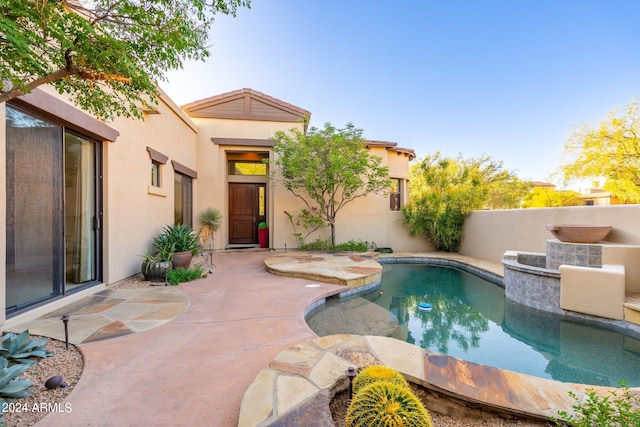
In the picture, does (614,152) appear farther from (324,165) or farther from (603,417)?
(603,417)

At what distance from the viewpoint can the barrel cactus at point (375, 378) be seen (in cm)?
176

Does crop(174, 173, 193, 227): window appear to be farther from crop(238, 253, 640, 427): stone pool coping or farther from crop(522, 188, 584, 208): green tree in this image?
crop(522, 188, 584, 208): green tree

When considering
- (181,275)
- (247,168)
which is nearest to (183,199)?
(247,168)

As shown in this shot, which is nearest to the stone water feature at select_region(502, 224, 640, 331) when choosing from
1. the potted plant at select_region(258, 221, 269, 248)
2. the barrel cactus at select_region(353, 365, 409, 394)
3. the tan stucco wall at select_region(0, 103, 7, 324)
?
the barrel cactus at select_region(353, 365, 409, 394)

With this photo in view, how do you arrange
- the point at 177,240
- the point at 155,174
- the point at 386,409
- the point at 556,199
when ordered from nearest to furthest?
the point at 386,409, the point at 177,240, the point at 155,174, the point at 556,199

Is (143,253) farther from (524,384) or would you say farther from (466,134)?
(466,134)

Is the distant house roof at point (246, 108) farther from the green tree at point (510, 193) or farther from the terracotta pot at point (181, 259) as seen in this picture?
the green tree at point (510, 193)

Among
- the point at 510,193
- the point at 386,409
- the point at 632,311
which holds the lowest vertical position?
the point at 632,311

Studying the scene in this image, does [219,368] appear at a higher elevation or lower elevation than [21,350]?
lower

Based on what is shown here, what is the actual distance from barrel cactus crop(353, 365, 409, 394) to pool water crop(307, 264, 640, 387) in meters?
1.81

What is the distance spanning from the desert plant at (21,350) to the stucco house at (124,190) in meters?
1.03

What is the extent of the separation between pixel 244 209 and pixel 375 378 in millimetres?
8955

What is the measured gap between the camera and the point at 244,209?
9984mm

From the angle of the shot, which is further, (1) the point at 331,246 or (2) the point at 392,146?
(2) the point at 392,146
